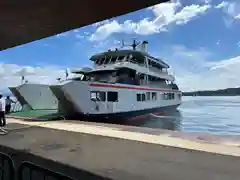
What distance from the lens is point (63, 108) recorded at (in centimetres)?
1589

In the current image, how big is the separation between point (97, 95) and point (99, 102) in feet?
2.17

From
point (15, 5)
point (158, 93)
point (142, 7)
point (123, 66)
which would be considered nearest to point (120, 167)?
point (142, 7)

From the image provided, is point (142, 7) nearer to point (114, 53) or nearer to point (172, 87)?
point (114, 53)

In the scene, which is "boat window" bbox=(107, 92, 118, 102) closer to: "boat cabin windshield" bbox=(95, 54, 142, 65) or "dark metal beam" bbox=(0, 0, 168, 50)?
"boat cabin windshield" bbox=(95, 54, 142, 65)

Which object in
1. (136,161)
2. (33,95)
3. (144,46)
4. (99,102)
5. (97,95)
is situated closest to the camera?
(136,161)

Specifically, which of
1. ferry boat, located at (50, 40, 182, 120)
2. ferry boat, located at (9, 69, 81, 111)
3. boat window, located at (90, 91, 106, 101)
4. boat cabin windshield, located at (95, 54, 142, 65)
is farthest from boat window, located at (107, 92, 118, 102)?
boat cabin windshield, located at (95, 54, 142, 65)

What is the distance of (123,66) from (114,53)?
11.9 feet

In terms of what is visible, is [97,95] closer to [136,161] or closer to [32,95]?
[32,95]

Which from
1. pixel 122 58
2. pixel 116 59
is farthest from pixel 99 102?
pixel 122 58

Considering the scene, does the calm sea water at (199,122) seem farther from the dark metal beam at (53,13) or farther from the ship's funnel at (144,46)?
the dark metal beam at (53,13)

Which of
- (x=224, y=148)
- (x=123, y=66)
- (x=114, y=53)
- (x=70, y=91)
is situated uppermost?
(x=114, y=53)

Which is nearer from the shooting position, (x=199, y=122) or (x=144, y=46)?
(x=199, y=122)

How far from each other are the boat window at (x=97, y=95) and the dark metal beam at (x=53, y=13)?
12.3 meters

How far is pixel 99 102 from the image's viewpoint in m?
16.9
